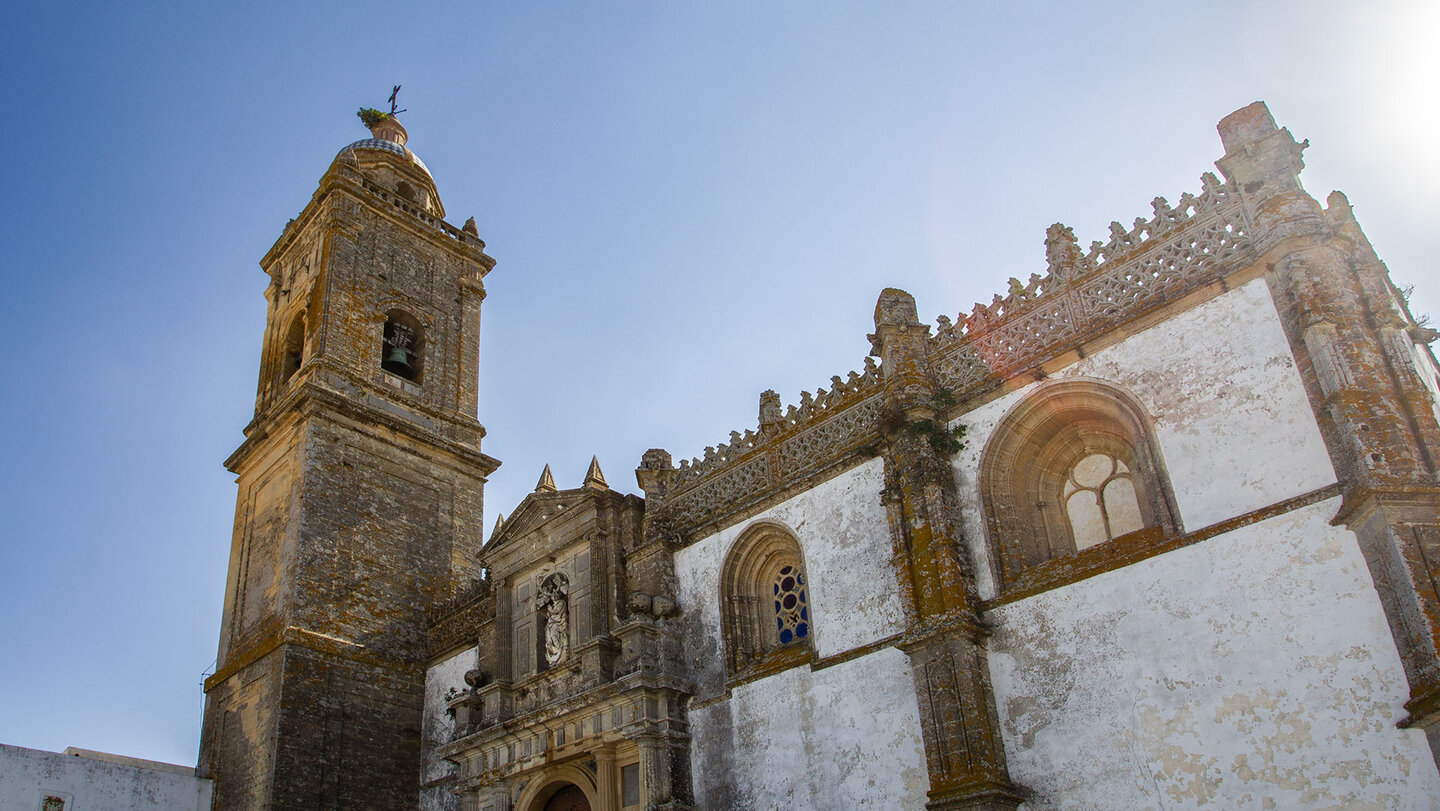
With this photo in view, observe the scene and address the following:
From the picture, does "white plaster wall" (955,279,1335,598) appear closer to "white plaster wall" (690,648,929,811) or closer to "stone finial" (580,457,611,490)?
"white plaster wall" (690,648,929,811)

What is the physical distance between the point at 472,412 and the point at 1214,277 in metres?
15.0

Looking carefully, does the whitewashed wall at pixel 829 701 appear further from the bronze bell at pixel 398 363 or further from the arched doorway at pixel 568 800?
the bronze bell at pixel 398 363

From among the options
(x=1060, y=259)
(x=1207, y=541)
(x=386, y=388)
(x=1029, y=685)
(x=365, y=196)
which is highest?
(x=365, y=196)

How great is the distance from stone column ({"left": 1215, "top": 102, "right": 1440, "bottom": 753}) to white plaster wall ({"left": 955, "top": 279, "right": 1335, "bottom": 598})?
20cm

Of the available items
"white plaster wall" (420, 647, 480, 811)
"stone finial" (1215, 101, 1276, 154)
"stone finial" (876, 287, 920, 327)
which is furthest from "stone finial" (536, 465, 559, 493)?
"stone finial" (1215, 101, 1276, 154)

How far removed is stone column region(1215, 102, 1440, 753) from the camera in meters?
8.66

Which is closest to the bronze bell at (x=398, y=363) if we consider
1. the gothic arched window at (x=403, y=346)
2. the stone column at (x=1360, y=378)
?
the gothic arched window at (x=403, y=346)

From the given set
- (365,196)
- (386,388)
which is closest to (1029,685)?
(386,388)

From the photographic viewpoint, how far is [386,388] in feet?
67.7

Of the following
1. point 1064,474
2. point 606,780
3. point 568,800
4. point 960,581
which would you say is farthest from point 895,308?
point 568,800

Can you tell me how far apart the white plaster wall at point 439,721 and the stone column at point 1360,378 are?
12911mm

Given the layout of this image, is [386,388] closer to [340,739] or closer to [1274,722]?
[340,739]

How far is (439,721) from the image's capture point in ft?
59.2

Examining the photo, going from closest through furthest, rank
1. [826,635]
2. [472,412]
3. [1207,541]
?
1. [1207,541]
2. [826,635]
3. [472,412]
